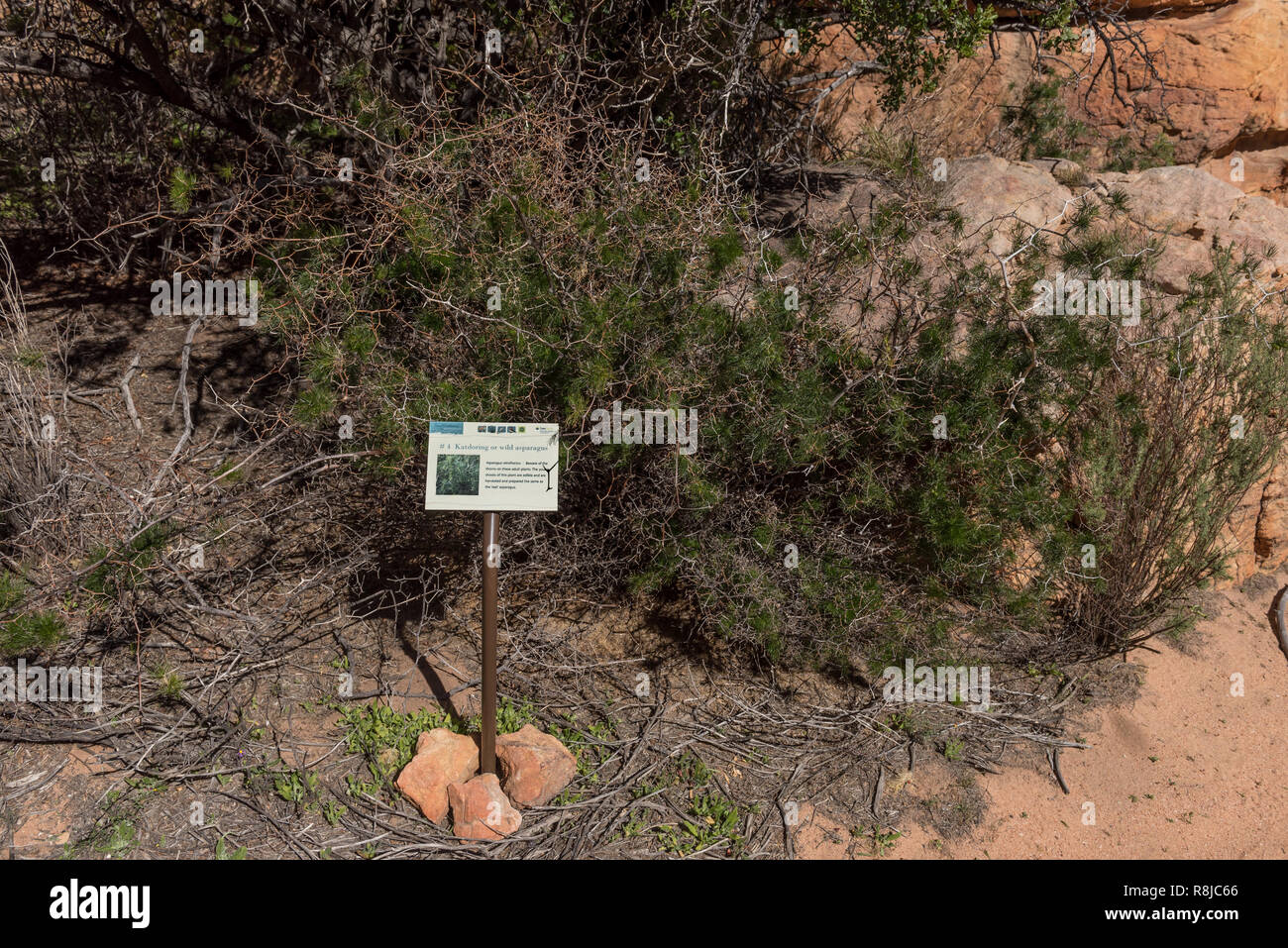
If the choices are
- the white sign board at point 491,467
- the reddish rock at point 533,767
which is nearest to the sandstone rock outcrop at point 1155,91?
the white sign board at point 491,467

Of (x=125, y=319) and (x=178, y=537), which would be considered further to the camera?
(x=125, y=319)

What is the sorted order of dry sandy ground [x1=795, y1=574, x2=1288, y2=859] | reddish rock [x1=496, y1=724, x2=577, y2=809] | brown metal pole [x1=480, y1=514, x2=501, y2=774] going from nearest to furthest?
brown metal pole [x1=480, y1=514, x2=501, y2=774], reddish rock [x1=496, y1=724, x2=577, y2=809], dry sandy ground [x1=795, y1=574, x2=1288, y2=859]

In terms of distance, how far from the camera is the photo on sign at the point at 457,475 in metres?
3.38

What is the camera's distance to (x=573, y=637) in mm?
4465

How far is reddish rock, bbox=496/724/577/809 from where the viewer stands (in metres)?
3.58

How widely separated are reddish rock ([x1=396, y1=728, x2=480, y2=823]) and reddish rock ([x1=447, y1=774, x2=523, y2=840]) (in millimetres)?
99

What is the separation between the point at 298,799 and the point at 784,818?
186 cm

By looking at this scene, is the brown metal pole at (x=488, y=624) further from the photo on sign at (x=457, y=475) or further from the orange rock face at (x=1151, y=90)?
the orange rock face at (x=1151, y=90)

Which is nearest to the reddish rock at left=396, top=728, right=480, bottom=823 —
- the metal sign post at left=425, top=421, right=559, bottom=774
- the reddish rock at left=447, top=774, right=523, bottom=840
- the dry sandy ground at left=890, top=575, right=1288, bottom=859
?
the reddish rock at left=447, top=774, right=523, bottom=840

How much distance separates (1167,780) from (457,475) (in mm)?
3270

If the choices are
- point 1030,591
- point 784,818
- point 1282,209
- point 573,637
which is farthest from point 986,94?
point 784,818

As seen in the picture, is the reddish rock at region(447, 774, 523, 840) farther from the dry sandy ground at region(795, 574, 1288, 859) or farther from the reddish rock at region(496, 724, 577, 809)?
the dry sandy ground at region(795, 574, 1288, 859)

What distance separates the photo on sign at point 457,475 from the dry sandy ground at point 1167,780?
2.14 metres

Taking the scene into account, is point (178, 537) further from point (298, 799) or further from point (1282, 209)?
point (1282, 209)
